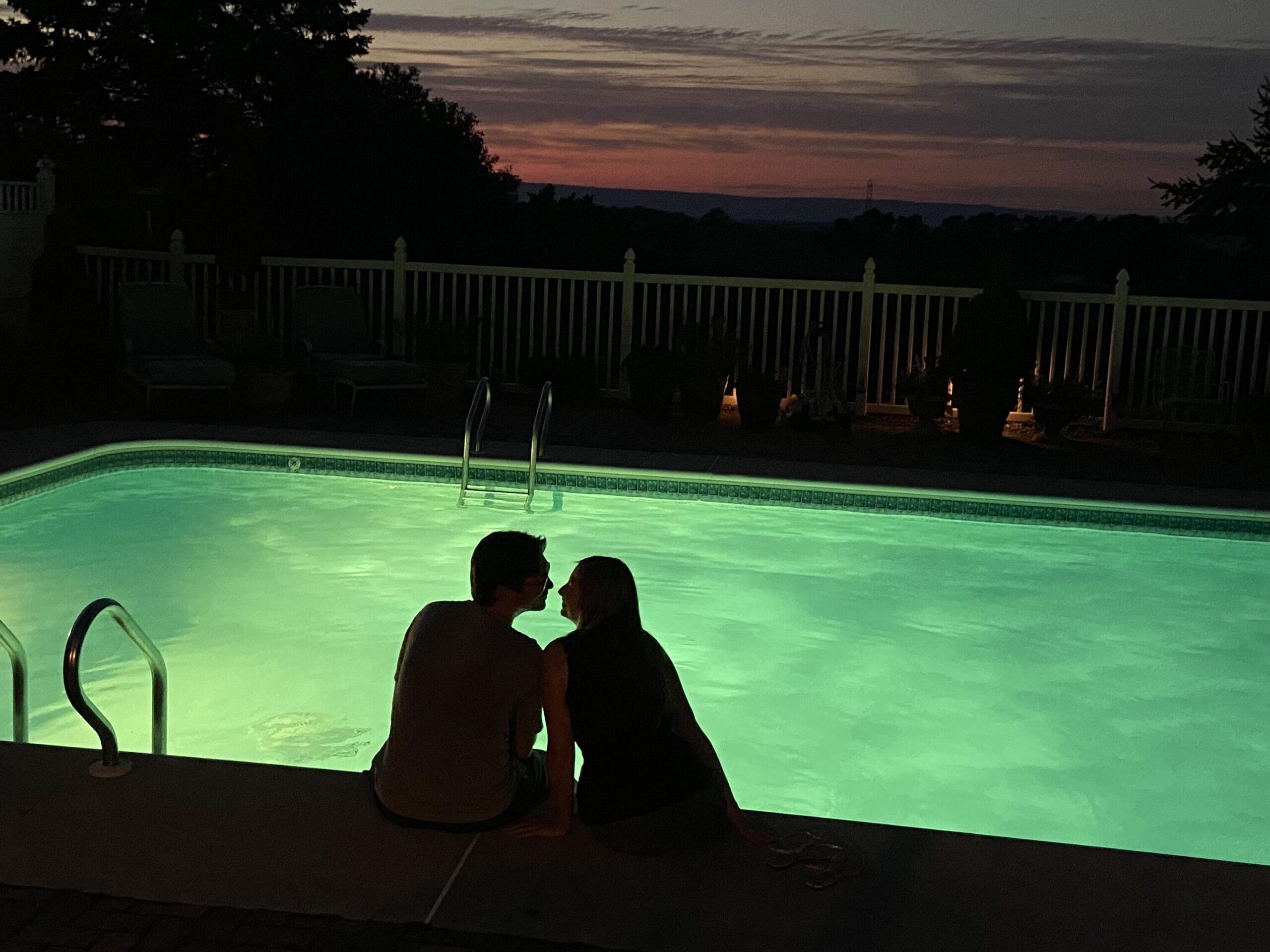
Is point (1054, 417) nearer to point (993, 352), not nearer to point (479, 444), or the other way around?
point (993, 352)

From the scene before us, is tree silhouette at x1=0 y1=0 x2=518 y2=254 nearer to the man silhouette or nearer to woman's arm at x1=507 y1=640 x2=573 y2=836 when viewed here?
the man silhouette

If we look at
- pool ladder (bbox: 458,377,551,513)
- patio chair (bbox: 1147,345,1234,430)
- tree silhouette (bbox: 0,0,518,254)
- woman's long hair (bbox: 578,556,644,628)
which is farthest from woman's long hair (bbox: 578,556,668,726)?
tree silhouette (bbox: 0,0,518,254)

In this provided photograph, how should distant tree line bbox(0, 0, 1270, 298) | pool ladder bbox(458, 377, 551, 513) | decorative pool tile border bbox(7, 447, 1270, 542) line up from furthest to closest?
distant tree line bbox(0, 0, 1270, 298) < decorative pool tile border bbox(7, 447, 1270, 542) < pool ladder bbox(458, 377, 551, 513)

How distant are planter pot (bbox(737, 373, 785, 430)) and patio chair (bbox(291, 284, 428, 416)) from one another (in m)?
2.48

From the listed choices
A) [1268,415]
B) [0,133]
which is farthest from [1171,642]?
[0,133]

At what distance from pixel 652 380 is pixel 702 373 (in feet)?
1.31

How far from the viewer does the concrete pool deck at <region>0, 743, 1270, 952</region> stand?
3178 mm

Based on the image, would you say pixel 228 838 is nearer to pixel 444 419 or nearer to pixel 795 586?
pixel 795 586

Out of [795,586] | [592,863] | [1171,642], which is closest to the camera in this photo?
[592,863]

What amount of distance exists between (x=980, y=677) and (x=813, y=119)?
18.8 m

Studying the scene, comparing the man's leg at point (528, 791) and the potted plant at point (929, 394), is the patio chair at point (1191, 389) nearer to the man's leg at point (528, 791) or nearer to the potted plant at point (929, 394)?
the potted plant at point (929, 394)

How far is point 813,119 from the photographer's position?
24.4 meters

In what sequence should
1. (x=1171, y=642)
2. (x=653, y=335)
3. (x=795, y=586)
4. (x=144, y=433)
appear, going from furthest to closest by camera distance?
(x=653, y=335), (x=144, y=433), (x=795, y=586), (x=1171, y=642)

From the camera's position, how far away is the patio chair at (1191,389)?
1138 centimetres
